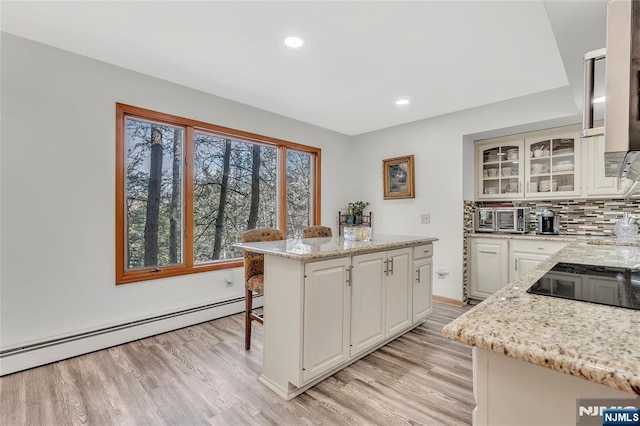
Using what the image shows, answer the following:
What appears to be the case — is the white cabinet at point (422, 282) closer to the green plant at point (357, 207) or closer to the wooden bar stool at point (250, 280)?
the wooden bar stool at point (250, 280)

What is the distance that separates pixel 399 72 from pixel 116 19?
2213mm

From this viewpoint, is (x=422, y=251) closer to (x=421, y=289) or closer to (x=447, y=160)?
(x=421, y=289)

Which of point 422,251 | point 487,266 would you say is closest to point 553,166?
point 487,266

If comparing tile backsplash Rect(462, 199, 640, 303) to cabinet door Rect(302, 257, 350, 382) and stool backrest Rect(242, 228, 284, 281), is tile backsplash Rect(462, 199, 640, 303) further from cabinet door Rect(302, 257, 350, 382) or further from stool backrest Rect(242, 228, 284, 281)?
stool backrest Rect(242, 228, 284, 281)

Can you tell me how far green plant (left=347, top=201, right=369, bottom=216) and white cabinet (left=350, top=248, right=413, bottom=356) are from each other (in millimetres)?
1998

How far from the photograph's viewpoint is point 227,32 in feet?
7.11

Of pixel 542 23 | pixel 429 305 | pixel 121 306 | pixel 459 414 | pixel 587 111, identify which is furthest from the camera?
pixel 429 305

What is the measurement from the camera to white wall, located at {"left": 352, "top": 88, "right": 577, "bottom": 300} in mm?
3344

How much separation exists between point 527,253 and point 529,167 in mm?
1082

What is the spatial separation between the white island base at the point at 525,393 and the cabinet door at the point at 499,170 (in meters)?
3.80

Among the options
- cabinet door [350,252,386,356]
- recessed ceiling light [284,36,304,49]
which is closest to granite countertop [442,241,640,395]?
cabinet door [350,252,386,356]

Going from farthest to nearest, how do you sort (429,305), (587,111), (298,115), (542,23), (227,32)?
1. (298,115)
2. (429,305)
3. (227,32)
4. (542,23)
5. (587,111)

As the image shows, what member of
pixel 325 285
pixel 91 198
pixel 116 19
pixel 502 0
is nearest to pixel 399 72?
pixel 502 0

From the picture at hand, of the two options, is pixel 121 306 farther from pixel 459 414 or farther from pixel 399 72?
pixel 399 72
